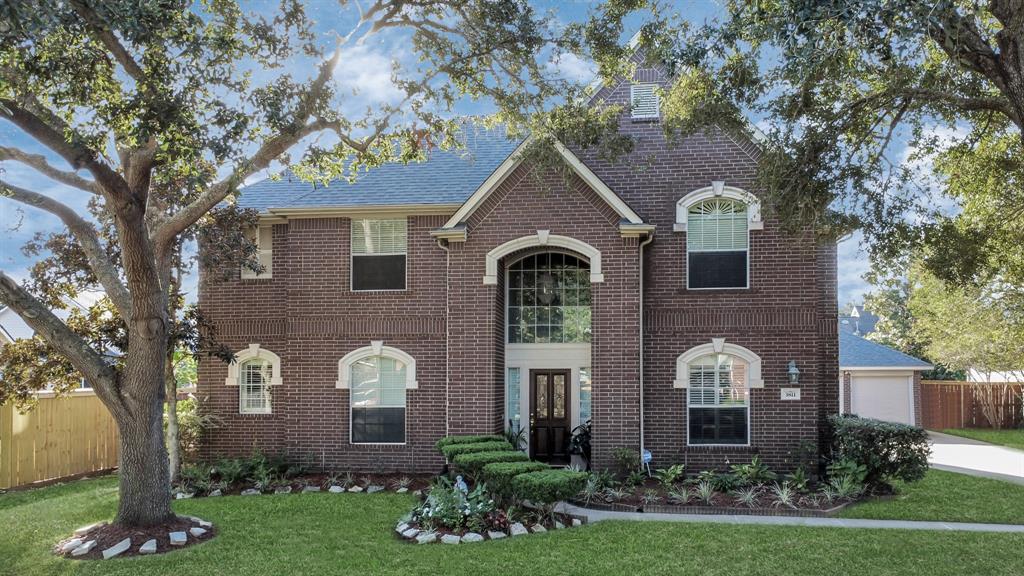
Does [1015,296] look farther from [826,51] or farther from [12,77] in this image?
[12,77]

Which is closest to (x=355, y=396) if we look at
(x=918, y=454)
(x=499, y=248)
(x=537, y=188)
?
(x=499, y=248)

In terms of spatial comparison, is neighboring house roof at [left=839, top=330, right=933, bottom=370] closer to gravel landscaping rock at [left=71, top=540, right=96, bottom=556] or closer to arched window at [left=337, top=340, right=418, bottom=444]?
arched window at [left=337, top=340, right=418, bottom=444]

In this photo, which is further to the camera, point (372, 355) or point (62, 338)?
point (372, 355)

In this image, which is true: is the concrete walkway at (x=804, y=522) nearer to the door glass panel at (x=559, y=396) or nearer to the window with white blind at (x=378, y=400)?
the door glass panel at (x=559, y=396)

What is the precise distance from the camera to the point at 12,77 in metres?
9.83

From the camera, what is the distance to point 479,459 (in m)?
12.0

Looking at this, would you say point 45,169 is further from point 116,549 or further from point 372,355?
point 372,355

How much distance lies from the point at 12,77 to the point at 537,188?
8.64 m

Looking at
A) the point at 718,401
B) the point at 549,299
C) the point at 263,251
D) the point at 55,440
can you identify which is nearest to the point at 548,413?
the point at 549,299

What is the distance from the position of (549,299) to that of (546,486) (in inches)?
248

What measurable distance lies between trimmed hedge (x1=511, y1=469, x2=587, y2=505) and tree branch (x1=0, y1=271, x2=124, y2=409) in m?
5.75

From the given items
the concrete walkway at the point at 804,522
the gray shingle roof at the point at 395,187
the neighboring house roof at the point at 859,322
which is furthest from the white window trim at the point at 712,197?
the neighboring house roof at the point at 859,322

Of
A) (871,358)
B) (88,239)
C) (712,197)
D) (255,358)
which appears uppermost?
(712,197)

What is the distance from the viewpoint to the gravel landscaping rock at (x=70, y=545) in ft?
33.3
